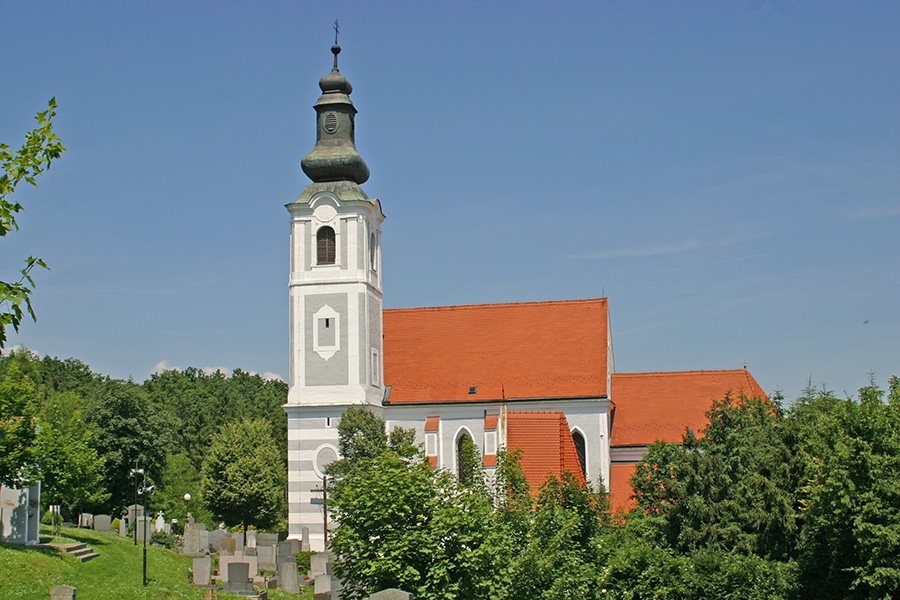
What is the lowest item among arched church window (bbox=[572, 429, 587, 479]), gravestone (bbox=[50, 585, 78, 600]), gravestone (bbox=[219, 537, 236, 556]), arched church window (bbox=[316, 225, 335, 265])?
gravestone (bbox=[219, 537, 236, 556])

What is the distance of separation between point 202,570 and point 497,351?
15.1 meters

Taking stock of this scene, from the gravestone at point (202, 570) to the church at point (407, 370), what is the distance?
6.78 metres

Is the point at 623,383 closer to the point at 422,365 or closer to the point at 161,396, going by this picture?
the point at 422,365

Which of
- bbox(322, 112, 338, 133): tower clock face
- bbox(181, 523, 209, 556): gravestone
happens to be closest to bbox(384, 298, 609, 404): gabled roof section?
bbox(322, 112, 338, 133): tower clock face

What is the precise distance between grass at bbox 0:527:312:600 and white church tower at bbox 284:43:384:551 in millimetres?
6014

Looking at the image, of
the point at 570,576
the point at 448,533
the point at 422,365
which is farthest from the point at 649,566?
the point at 422,365

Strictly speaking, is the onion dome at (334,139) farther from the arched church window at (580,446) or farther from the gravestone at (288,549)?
the gravestone at (288,549)

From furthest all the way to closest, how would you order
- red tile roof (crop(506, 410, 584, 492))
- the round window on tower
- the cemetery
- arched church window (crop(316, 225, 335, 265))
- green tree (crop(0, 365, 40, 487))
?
the round window on tower → arched church window (crop(316, 225, 335, 265)) → red tile roof (crop(506, 410, 584, 492)) → green tree (crop(0, 365, 40, 487)) → the cemetery

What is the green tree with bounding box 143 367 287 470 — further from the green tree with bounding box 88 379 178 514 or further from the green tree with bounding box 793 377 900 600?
the green tree with bounding box 793 377 900 600

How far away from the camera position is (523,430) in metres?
32.7

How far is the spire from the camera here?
123ft

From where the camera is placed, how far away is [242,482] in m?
44.6

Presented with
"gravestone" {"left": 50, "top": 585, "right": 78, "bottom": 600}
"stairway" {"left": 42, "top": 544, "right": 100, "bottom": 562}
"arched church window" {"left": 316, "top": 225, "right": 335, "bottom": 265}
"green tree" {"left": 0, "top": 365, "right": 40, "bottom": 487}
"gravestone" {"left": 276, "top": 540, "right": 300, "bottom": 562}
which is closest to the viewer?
"gravestone" {"left": 50, "top": 585, "right": 78, "bottom": 600}

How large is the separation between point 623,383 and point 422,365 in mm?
9065
